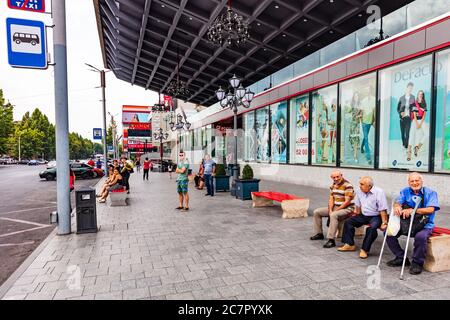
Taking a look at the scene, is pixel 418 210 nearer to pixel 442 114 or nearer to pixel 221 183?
pixel 442 114

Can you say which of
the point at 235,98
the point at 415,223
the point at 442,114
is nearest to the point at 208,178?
the point at 235,98

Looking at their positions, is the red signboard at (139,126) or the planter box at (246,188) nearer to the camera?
the planter box at (246,188)

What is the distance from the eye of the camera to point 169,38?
754 inches

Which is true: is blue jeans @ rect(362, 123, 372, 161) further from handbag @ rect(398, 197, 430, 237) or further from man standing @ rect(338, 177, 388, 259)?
handbag @ rect(398, 197, 430, 237)

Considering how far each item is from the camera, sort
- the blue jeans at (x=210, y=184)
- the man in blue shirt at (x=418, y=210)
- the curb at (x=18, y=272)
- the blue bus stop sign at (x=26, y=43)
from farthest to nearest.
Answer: the blue jeans at (x=210, y=184)
the blue bus stop sign at (x=26, y=43)
the man in blue shirt at (x=418, y=210)
the curb at (x=18, y=272)

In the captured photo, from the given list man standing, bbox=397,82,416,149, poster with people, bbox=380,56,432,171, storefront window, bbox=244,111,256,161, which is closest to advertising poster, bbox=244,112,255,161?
storefront window, bbox=244,111,256,161

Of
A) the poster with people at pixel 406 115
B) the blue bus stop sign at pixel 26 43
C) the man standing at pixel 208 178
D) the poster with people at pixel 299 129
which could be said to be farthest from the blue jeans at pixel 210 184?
the blue bus stop sign at pixel 26 43

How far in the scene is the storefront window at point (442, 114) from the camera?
881 cm

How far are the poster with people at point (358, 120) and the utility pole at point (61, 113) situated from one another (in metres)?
10.9

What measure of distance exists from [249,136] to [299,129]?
6.46 meters

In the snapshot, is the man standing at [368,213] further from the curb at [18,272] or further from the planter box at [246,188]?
the planter box at [246,188]
